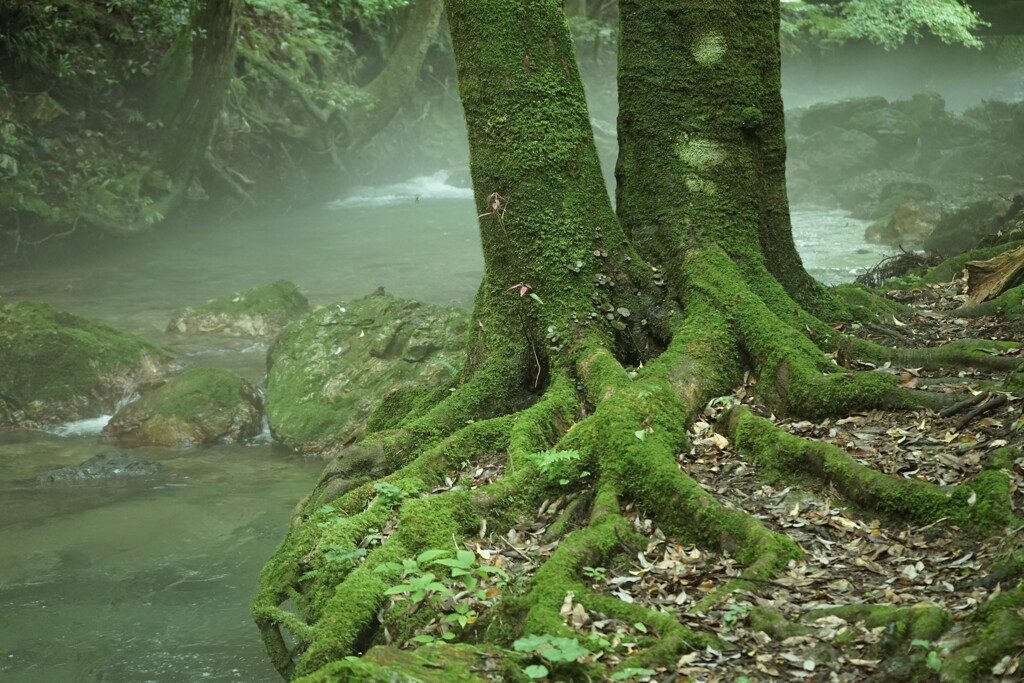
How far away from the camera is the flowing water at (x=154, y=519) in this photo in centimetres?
622

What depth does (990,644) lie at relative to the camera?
3.17 meters

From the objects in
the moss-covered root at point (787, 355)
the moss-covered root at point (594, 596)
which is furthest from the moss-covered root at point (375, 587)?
the moss-covered root at point (787, 355)

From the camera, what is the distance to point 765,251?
263 inches

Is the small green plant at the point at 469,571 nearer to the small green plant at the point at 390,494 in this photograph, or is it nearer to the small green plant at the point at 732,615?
the small green plant at the point at 390,494

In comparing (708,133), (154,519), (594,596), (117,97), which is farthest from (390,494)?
(117,97)

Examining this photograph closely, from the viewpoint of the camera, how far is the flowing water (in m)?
6.22

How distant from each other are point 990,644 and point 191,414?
31.9ft

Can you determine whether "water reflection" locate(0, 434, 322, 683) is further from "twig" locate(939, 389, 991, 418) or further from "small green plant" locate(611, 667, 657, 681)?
"twig" locate(939, 389, 991, 418)

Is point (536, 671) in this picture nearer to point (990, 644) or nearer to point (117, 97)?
point (990, 644)

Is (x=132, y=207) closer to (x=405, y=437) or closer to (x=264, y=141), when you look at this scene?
(x=264, y=141)

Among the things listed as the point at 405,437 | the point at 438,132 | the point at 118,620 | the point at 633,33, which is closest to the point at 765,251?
the point at 633,33

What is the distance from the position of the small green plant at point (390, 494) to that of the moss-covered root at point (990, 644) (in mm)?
2949

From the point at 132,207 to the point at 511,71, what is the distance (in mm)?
16233

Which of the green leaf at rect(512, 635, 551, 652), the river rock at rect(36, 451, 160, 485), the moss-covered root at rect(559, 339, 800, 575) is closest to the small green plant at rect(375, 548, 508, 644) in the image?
the green leaf at rect(512, 635, 551, 652)
